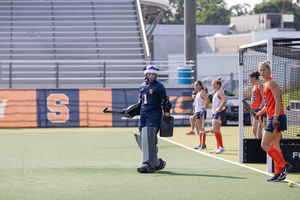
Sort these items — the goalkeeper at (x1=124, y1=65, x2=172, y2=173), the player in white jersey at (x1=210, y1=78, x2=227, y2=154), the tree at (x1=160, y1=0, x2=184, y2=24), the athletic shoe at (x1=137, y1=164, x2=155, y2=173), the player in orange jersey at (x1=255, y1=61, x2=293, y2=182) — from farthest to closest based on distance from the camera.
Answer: the tree at (x1=160, y1=0, x2=184, y2=24)
the player in white jersey at (x1=210, y1=78, x2=227, y2=154)
the goalkeeper at (x1=124, y1=65, x2=172, y2=173)
the athletic shoe at (x1=137, y1=164, x2=155, y2=173)
the player in orange jersey at (x1=255, y1=61, x2=293, y2=182)

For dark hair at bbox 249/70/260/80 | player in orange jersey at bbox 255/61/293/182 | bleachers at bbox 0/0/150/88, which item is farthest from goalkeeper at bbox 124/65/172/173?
bleachers at bbox 0/0/150/88

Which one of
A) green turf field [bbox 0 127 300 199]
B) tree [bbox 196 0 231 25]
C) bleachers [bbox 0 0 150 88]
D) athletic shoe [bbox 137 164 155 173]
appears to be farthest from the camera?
tree [bbox 196 0 231 25]

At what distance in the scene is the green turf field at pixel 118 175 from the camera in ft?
22.0

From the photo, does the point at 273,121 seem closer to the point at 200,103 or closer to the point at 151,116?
the point at 151,116

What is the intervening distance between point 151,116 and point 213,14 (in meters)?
94.7

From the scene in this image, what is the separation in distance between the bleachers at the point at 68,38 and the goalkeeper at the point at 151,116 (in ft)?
42.7

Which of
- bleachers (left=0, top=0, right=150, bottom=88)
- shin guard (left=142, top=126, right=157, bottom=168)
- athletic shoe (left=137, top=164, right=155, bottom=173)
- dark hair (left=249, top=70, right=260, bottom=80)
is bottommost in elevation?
athletic shoe (left=137, top=164, right=155, bottom=173)

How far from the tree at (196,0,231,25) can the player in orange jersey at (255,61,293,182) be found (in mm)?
94162

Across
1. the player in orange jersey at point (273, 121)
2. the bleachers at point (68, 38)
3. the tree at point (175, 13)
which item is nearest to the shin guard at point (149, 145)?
the player in orange jersey at point (273, 121)

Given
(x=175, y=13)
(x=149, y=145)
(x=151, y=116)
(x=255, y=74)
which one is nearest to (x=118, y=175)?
(x=149, y=145)

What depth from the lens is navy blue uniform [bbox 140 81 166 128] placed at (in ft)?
28.2

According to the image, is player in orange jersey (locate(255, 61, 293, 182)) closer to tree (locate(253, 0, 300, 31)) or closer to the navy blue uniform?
the navy blue uniform

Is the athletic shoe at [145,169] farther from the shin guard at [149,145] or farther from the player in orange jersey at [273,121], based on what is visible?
the player in orange jersey at [273,121]

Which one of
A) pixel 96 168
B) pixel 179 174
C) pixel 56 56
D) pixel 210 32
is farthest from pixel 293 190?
pixel 210 32
